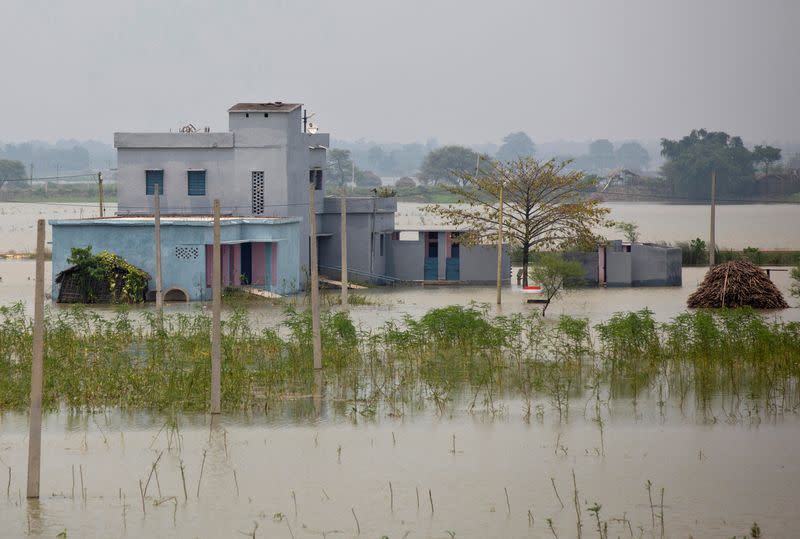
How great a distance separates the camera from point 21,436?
15070mm

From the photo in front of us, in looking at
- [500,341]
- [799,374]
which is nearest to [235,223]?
[500,341]

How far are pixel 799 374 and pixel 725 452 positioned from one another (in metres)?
5.07

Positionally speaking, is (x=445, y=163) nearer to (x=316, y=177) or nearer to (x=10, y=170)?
(x=10, y=170)

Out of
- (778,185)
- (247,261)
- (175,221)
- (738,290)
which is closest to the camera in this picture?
(738,290)

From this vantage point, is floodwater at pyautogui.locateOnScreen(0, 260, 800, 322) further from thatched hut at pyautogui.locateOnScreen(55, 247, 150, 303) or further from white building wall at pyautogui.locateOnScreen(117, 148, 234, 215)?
white building wall at pyautogui.locateOnScreen(117, 148, 234, 215)

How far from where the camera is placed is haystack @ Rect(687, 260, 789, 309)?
29.3 metres

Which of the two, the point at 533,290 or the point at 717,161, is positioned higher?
the point at 717,161

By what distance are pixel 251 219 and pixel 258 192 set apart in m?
2.55

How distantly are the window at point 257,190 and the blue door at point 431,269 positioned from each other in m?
5.85

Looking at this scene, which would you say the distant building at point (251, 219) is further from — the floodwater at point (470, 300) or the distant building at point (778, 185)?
the distant building at point (778, 185)

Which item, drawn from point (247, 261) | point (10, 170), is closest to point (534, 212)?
point (247, 261)

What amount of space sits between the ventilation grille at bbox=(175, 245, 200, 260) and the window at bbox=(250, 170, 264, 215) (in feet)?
14.3

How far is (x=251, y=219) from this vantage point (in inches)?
1278

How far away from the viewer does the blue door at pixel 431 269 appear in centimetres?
3816
